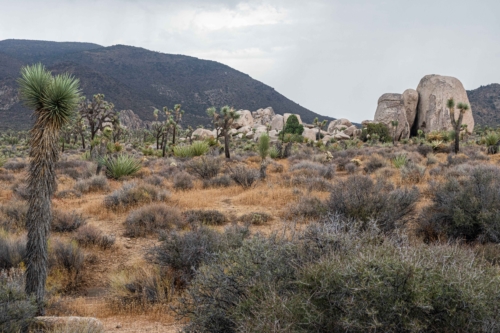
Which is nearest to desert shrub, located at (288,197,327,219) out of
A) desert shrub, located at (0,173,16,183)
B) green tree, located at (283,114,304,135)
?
desert shrub, located at (0,173,16,183)

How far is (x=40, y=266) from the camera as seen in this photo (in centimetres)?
455

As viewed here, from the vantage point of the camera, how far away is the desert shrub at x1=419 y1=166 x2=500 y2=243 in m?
6.28

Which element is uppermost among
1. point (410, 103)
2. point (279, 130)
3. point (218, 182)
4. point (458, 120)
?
point (410, 103)

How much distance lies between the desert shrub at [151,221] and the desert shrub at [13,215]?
99.5 inches

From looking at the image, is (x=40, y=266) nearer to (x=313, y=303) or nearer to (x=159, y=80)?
(x=313, y=303)

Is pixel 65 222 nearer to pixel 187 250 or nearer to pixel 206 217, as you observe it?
pixel 206 217

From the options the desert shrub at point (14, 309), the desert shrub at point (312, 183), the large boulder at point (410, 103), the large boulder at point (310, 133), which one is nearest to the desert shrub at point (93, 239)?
the desert shrub at point (14, 309)

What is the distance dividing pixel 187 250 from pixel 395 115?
47.5 metres

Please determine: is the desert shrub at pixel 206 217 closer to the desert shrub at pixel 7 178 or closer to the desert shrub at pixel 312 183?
the desert shrub at pixel 312 183

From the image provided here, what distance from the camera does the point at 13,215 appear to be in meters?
9.07

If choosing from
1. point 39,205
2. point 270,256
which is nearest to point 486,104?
point 270,256

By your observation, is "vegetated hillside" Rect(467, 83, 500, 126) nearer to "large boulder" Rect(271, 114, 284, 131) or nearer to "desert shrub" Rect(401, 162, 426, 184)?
"large boulder" Rect(271, 114, 284, 131)

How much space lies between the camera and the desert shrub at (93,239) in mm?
7662

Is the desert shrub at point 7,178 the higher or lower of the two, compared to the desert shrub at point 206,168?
lower
